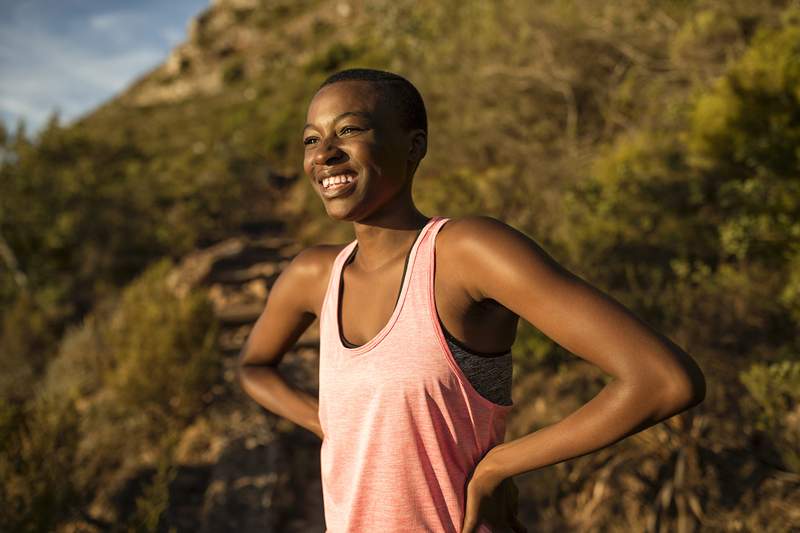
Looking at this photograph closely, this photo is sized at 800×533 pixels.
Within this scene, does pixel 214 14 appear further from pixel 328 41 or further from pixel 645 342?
pixel 645 342

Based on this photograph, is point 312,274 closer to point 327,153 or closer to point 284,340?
point 284,340

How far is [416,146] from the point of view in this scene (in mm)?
1304

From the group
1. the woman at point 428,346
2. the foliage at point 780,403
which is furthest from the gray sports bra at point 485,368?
the foliage at point 780,403

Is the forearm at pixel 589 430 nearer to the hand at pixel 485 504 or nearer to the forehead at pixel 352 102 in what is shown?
the hand at pixel 485 504

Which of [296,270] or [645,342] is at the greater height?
[296,270]

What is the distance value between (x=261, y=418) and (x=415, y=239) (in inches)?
174

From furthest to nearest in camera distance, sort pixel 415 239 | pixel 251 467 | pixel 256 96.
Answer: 1. pixel 256 96
2. pixel 251 467
3. pixel 415 239

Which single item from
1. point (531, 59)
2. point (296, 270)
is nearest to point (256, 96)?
point (531, 59)

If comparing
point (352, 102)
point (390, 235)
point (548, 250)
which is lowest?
point (548, 250)

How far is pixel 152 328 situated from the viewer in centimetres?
588

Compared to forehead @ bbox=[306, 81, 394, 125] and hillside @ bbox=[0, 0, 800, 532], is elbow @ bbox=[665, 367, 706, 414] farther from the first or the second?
hillside @ bbox=[0, 0, 800, 532]

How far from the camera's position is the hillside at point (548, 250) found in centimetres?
368

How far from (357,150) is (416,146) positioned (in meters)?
0.17

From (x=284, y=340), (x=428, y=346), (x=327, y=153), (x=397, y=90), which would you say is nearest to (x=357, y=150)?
(x=327, y=153)
